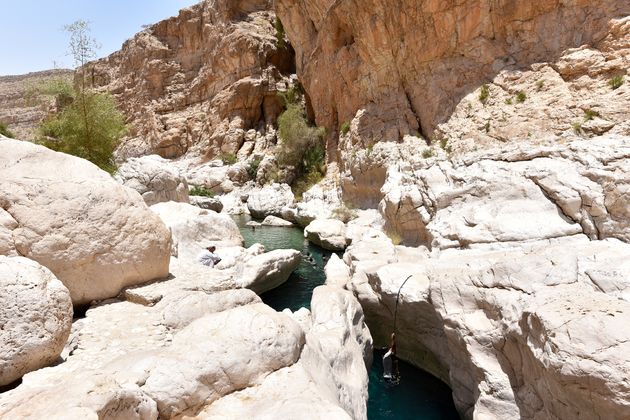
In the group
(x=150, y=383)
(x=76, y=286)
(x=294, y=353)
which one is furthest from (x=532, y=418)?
(x=76, y=286)

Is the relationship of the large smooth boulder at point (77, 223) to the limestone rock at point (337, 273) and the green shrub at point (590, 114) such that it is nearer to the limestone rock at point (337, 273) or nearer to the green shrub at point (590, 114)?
the limestone rock at point (337, 273)

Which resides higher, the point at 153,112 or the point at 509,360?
the point at 153,112

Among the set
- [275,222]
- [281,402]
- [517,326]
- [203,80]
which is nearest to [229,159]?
[203,80]

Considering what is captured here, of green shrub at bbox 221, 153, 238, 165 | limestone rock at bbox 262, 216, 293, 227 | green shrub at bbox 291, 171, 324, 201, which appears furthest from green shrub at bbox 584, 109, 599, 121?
green shrub at bbox 221, 153, 238, 165

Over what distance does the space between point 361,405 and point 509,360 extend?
288 centimetres

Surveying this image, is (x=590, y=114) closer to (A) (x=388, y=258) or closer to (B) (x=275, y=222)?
(A) (x=388, y=258)

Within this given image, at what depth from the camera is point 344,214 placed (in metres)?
24.2

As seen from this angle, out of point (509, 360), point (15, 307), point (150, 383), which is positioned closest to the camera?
point (150, 383)

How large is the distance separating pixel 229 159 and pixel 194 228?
2717cm

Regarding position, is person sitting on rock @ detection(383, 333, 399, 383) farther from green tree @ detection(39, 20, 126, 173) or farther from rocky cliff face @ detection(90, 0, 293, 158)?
rocky cliff face @ detection(90, 0, 293, 158)

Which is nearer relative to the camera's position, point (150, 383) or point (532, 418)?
point (150, 383)

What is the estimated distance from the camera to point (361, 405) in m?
7.13

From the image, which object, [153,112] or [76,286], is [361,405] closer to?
[76,286]

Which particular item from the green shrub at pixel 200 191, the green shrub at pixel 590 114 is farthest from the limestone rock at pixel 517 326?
the green shrub at pixel 200 191
